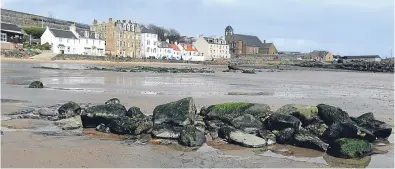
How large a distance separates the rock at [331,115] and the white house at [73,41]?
75207 mm

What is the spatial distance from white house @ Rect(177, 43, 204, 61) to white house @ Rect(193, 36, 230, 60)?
3337 mm

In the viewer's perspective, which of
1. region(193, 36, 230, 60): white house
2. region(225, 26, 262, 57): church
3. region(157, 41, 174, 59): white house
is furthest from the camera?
region(225, 26, 262, 57): church

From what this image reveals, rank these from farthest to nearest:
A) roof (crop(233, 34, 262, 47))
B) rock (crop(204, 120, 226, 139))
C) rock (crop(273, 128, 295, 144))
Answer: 1. roof (crop(233, 34, 262, 47))
2. rock (crop(204, 120, 226, 139))
3. rock (crop(273, 128, 295, 144))

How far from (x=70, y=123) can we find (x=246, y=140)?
194 inches

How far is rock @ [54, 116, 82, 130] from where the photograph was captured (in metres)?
11.1

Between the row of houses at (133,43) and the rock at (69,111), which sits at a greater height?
the row of houses at (133,43)

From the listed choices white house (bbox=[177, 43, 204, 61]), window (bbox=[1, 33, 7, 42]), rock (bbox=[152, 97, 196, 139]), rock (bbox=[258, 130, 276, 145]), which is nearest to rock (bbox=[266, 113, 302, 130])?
rock (bbox=[258, 130, 276, 145])

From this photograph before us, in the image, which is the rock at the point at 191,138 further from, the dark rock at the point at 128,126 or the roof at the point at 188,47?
the roof at the point at 188,47

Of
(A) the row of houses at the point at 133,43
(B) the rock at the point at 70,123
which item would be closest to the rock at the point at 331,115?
(B) the rock at the point at 70,123

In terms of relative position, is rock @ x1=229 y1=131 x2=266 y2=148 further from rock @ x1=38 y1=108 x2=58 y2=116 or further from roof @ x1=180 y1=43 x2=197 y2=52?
roof @ x1=180 y1=43 x2=197 y2=52

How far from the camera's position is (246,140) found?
379 inches

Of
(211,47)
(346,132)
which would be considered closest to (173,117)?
(346,132)

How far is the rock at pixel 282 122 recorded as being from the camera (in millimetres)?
10820

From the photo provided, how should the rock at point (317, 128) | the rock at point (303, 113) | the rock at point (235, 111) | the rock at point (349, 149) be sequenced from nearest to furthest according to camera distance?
the rock at point (349, 149) < the rock at point (317, 128) < the rock at point (303, 113) < the rock at point (235, 111)
